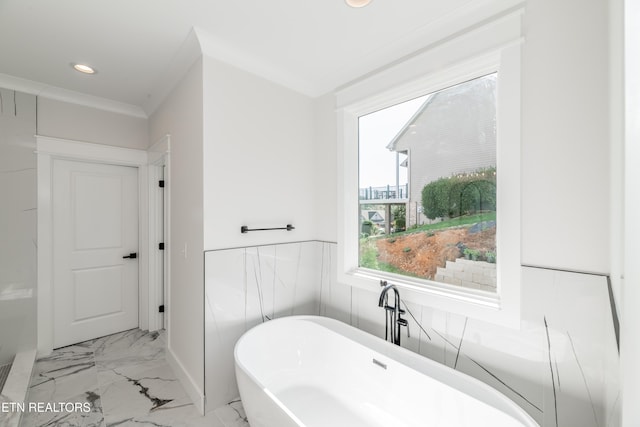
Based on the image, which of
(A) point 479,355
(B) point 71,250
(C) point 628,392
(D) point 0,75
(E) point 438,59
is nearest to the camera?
(C) point 628,392

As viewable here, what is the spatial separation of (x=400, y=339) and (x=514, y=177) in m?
1.26

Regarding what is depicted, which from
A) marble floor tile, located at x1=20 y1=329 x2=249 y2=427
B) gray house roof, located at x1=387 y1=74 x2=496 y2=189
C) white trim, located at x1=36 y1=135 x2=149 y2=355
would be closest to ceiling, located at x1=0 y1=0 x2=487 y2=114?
gray house roof, located at x1=387 y1=74 x2=496 y2=189

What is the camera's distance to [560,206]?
4.20 ft

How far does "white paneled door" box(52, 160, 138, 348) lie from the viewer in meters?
2.63

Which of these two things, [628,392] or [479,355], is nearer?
[628,392]

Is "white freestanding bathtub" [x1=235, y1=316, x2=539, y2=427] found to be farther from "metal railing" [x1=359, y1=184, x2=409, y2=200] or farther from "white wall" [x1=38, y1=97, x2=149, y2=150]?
"white wall" [x1=38, y1=97, x2=149, y2=150]

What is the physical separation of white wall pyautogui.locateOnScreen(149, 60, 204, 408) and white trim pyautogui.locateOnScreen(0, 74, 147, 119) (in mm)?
768

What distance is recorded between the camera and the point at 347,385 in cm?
182

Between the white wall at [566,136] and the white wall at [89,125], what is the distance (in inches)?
137

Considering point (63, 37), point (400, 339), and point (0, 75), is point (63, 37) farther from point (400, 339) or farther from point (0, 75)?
point (400, 339)

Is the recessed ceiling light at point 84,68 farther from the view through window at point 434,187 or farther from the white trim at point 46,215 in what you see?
the view through window at point 434,187

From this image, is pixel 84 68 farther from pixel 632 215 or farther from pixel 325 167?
pixel 632 215

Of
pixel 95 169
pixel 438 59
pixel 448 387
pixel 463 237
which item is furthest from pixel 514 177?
pixel 95 169

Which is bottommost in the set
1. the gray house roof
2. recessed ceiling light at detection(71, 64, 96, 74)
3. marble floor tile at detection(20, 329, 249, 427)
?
marble floor tile at detection(20, 329, 249, 427)
